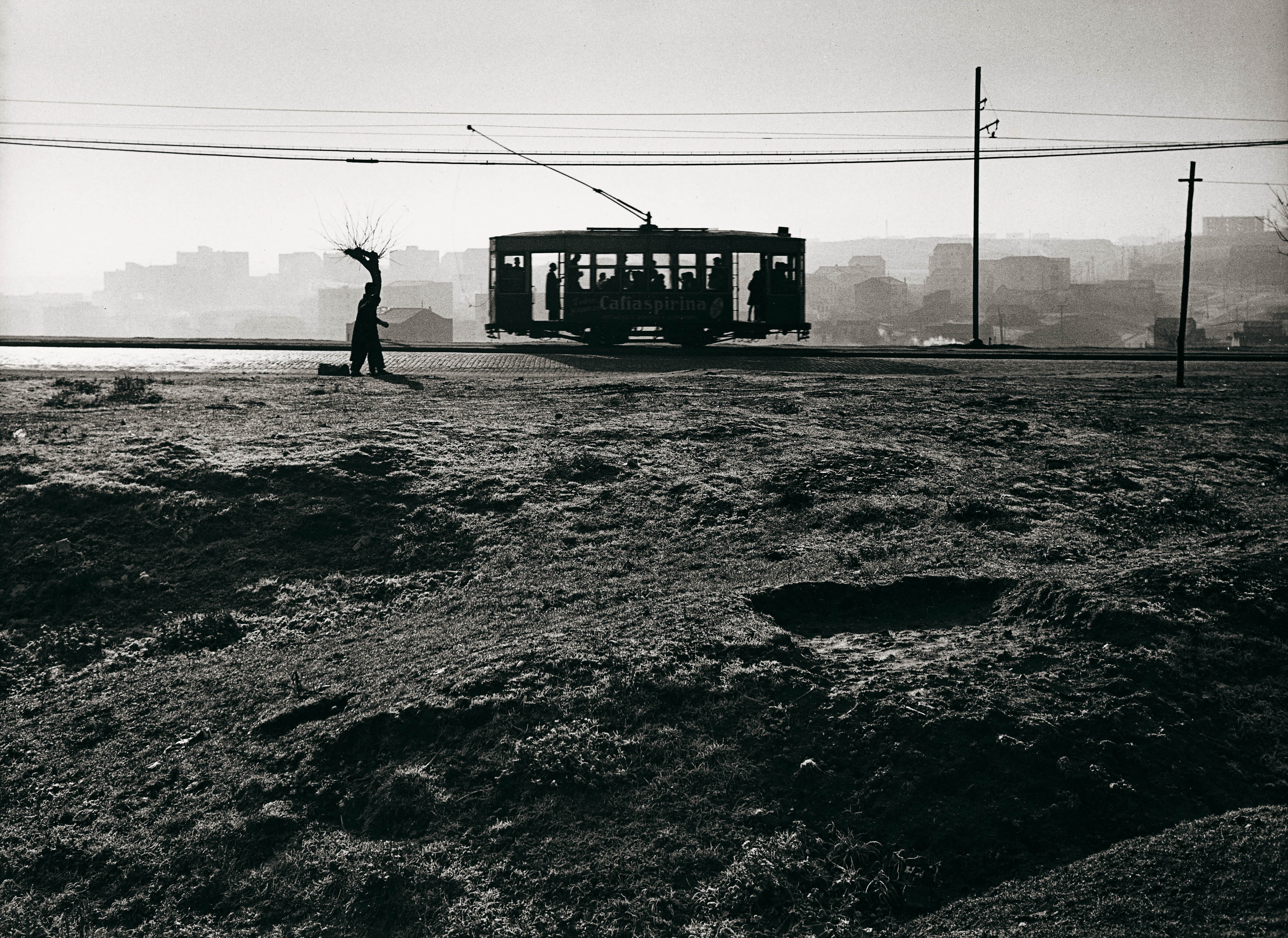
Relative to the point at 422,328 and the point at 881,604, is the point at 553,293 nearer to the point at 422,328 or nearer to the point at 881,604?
the point at 881,604

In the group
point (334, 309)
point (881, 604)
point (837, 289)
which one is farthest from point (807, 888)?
point (334, 309)

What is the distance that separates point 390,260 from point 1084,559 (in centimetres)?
1499

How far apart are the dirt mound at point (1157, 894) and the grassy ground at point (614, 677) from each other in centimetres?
5

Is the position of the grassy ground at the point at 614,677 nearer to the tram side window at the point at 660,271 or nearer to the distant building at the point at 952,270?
the tram side window at the point at 660,271

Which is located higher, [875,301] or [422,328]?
[875,301]

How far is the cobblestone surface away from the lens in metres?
18.5

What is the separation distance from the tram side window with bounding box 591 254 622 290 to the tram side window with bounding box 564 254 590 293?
0.18 metres

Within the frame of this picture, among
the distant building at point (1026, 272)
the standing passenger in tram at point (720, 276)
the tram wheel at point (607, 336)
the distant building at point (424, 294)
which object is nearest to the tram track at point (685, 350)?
the tram wheel at point (607, 336)

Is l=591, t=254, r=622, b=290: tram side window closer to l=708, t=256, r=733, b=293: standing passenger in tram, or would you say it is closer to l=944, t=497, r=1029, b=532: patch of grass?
l=708, t=256, r=733, b=293: standing passenger in tram

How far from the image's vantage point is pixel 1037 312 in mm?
94562

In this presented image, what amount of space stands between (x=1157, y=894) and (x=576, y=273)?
24.1m

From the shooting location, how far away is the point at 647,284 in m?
26.8

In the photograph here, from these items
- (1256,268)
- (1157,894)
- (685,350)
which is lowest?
(1157,894)

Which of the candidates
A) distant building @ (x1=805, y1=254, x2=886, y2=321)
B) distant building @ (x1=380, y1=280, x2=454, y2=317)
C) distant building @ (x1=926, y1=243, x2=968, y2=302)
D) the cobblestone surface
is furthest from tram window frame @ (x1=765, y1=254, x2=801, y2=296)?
distant building @ (x1=926, y1=243, x2=968, y2=302)
